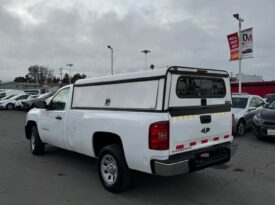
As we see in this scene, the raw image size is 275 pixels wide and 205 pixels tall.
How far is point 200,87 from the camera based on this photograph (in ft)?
14.7

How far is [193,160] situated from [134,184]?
1.38 m

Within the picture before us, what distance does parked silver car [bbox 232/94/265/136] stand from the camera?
9.45 meters

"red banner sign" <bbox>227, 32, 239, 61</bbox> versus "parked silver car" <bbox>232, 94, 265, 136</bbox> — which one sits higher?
"red banner sign" <bbox>227, 32, 239, 61</bbox>

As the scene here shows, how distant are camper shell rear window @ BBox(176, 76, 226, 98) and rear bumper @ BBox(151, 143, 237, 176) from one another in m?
0.88

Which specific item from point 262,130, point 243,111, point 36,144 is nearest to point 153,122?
point 36,144

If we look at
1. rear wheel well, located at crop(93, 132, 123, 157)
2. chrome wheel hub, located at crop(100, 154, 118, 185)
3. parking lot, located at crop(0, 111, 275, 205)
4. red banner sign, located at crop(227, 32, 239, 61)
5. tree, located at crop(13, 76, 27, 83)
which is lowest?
parking lot, located at crop(0, 111, 275, 205)

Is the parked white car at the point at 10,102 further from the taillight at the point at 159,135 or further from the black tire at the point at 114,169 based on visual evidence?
the taillight at the point at 159,135

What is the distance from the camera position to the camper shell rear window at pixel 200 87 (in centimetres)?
409

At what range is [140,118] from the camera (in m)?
3.89

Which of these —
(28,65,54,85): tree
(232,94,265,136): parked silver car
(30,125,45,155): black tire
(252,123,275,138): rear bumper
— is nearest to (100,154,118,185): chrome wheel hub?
(30,125,45,155): black tire

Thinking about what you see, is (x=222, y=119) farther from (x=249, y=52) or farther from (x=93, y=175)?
(x=249, y=52)

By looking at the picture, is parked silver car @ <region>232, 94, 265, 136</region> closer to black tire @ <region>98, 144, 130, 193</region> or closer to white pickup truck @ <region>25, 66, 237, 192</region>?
white pickup truck @ <region>25, 66, 237, 192</region>

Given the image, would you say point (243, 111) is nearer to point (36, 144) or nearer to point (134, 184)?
point (134, 184)

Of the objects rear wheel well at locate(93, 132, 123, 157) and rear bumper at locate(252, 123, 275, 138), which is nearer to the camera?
rear wheel well at locate(93, 132, 123, 157)
